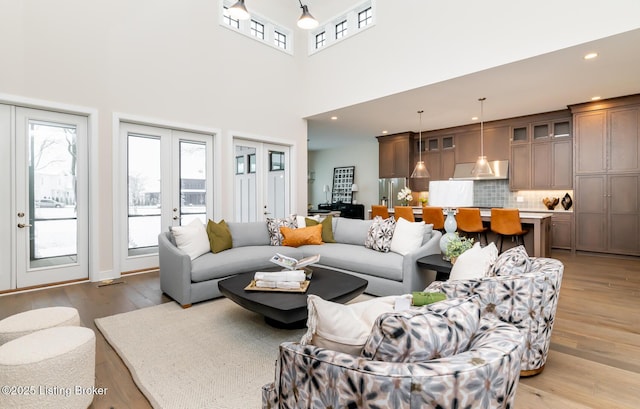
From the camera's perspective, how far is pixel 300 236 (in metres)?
4.22

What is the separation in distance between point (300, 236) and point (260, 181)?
7.39 feet

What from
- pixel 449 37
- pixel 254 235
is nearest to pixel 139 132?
pixel 254 235

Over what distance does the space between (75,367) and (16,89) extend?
366 centimetres

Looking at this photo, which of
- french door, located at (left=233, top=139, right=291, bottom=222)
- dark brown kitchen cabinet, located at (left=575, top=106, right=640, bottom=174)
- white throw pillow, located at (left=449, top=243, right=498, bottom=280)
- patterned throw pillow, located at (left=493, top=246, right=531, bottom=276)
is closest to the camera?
patterned throw pillow, located at (left=493, top=246, right=531, bottom=276)

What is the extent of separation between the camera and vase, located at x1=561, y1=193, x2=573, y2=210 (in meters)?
6.07

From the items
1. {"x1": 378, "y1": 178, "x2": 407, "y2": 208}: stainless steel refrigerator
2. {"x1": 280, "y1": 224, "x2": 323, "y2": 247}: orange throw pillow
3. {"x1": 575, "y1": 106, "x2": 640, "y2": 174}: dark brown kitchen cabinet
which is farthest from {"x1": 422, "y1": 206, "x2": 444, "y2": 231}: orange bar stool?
{"x1": 575, "y1": 106, "x2": 640, "y2": 174}: dark brown kitchen cabinet

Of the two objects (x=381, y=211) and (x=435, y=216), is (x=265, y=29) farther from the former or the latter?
(x=435, y=216)

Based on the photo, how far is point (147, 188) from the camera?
4.66 meters

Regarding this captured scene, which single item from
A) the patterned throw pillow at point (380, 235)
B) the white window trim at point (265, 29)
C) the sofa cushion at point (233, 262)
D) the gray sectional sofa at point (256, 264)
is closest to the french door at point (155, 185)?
the gray sectional sofa at point (256, 264)

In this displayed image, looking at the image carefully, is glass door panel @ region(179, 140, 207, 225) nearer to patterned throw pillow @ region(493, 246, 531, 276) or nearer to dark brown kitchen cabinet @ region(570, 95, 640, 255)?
patterned throw pillow @ region(493, 246, 531, 276)

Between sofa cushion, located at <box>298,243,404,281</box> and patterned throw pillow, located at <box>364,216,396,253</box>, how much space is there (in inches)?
3.1

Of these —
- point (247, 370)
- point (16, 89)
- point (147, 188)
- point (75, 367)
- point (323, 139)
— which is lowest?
point (247, 370)

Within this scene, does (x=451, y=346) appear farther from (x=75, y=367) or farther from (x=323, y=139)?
(x=323, y=139)

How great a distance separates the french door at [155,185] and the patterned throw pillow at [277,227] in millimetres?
1538
